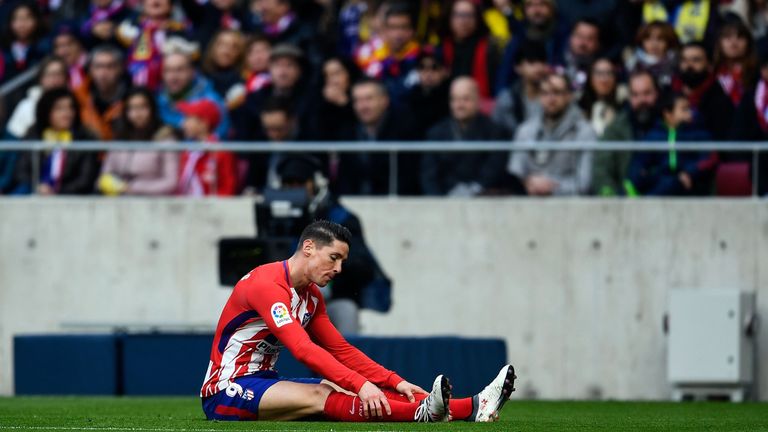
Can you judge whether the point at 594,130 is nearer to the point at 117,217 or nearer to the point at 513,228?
the point at 513,228

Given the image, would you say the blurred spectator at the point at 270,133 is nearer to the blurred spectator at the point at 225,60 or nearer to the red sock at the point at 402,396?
the blurred spectator at the point at 225,60

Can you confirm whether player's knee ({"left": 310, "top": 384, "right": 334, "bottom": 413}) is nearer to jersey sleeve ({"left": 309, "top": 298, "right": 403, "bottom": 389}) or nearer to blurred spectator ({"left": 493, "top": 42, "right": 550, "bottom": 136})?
jersey sleeve ({"left": 309, "top": 298, "right": 403, "bottom": 389})

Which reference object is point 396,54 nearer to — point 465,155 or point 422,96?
point 422,96

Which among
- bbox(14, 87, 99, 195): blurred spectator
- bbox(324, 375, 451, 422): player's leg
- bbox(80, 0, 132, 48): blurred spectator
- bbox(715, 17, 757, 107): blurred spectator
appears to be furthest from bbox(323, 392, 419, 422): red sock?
bbox(80, 0, 132, 48): blurred spectator

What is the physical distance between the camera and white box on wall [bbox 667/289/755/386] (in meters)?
16.9

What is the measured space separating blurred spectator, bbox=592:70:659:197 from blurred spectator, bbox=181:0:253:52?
207 inches

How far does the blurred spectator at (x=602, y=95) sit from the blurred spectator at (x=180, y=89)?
414 centimetres

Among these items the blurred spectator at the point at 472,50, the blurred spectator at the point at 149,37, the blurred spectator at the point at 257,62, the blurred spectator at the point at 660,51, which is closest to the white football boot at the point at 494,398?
the blurred spectator at the point at 660,51

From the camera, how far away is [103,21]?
2088cm

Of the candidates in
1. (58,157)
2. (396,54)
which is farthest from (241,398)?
(396,54)

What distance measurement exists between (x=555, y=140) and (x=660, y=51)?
147cm

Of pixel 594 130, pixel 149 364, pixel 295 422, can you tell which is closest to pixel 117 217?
pixel 149 364

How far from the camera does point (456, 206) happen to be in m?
18.1

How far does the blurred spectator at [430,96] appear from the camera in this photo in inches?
702
